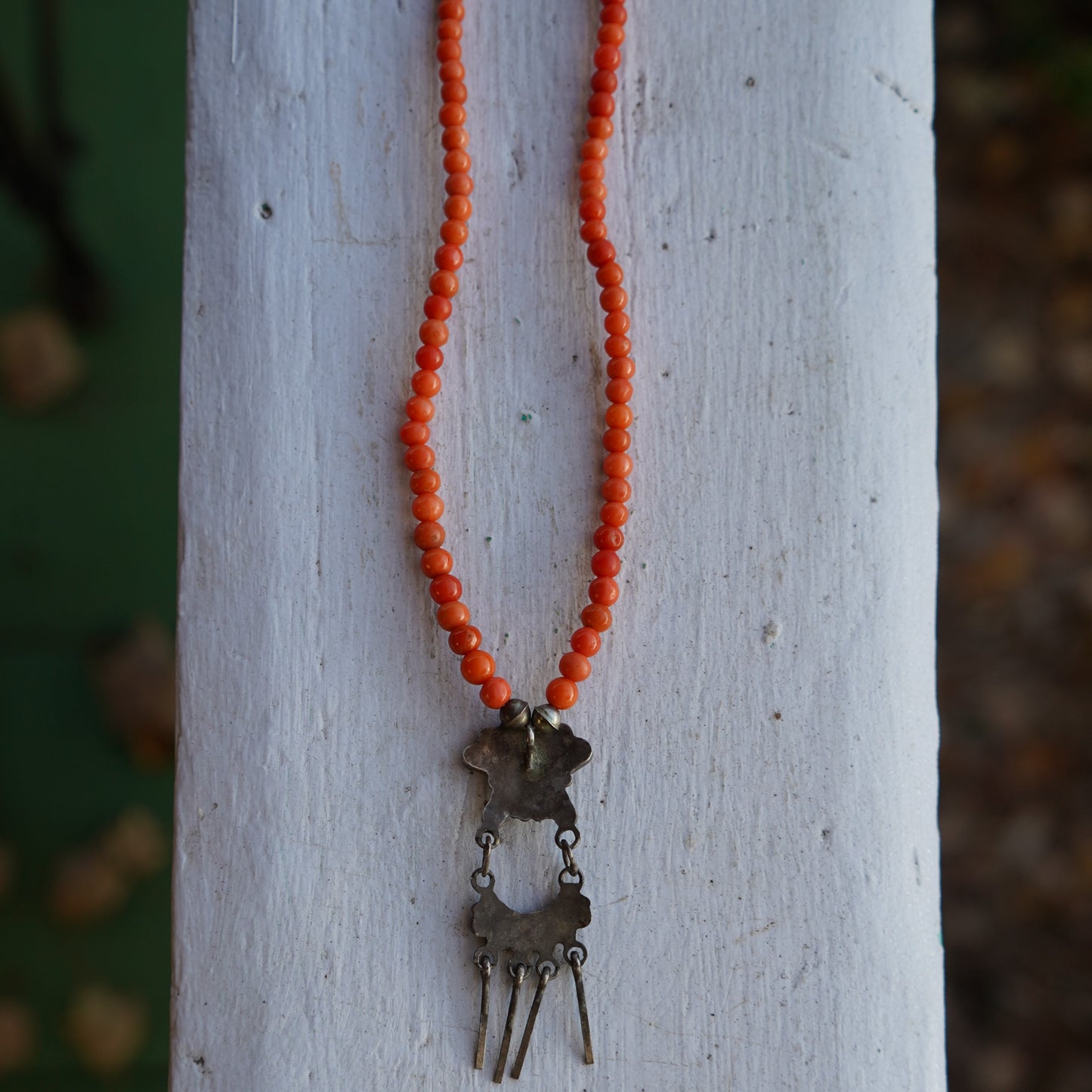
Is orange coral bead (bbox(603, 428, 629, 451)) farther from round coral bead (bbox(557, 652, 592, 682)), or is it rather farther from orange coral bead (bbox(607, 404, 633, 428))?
round coral bead (bbox(557, 652, 592, 682))

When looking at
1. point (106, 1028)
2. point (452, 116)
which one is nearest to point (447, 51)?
point (452, 116)

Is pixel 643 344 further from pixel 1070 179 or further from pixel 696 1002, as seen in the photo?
pixel 1070 179

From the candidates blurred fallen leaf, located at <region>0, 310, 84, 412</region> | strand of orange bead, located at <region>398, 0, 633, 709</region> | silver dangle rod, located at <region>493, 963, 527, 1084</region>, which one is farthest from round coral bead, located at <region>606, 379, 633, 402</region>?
blurred fallen leaf, located at <region>0, 310, 84, 412</region>

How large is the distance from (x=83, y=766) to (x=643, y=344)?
102 centimetres

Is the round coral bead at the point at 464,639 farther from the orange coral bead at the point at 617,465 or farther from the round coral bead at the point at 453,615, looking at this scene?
the orange coral bead at the point at 617,465

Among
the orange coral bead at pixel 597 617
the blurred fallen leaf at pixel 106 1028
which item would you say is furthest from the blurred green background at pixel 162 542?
the orange coral bead at pixel 597 617

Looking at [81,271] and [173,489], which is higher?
[81,271]

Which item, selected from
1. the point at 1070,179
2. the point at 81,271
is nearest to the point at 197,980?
the point at 81,271

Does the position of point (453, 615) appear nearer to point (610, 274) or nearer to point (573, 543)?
point (573, 543)

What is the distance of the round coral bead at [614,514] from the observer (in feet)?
1.97

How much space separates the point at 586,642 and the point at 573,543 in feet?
0.21

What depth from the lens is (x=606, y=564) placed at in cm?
60

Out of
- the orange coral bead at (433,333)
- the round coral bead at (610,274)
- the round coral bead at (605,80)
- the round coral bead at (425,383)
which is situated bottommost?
the round coral bead at (425,383)

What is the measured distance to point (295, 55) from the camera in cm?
64
